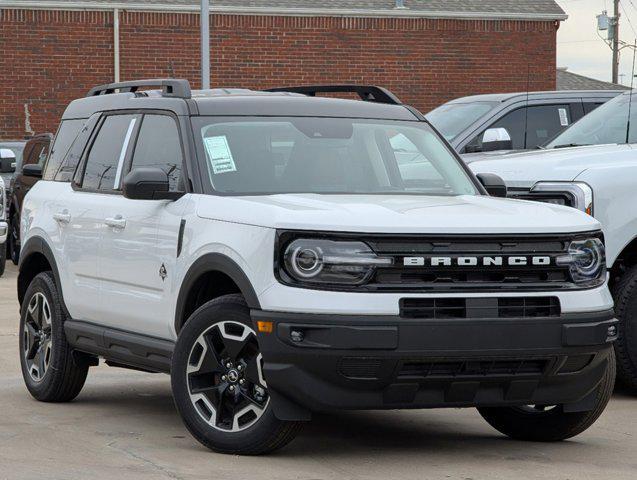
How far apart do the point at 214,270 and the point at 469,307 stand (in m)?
1.26

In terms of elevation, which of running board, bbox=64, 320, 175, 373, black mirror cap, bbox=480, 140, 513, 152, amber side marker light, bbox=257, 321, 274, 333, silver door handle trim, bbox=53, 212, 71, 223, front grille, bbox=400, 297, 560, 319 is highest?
black mirror cap, bbox=480, 140, 513, 152

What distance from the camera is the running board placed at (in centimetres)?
740

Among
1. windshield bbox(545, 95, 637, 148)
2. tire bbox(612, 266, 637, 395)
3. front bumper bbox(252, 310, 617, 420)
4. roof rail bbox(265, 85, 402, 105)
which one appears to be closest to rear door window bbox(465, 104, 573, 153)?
windshield bbox(545, 95, 637, 148)

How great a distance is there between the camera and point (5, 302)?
15633 millimetres

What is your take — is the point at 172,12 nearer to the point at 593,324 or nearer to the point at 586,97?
the point at 586,97

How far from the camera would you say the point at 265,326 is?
6.36 m

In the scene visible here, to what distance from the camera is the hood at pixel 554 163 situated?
Answer: 899 cm

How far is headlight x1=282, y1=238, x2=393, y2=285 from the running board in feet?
3.79

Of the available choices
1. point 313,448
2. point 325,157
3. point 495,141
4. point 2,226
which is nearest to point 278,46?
point 2,226

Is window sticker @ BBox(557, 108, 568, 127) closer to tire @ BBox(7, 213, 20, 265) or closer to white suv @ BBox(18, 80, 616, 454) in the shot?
white suv @ BBox(18, 80, 616, 454)

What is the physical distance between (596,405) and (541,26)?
95.6 ft

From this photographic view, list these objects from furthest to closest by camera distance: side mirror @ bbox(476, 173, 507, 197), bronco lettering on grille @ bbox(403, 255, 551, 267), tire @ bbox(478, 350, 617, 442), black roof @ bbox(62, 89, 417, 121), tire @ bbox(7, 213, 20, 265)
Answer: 1. tire @ bbox(7, 213, 20, 265)
2. side mirror @ bbox(476, 173, 507, 197)
3. black roof @ bbox(62, 89, 417, 121)
4. tire @ bbox(478, 350, 617, 442)
5. bronco lettering on grille @ bbox(403, 255, 551, 267)

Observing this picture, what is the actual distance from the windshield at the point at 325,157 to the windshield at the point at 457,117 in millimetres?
7179

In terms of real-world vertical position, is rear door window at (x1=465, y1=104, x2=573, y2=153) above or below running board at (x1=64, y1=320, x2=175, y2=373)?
above
